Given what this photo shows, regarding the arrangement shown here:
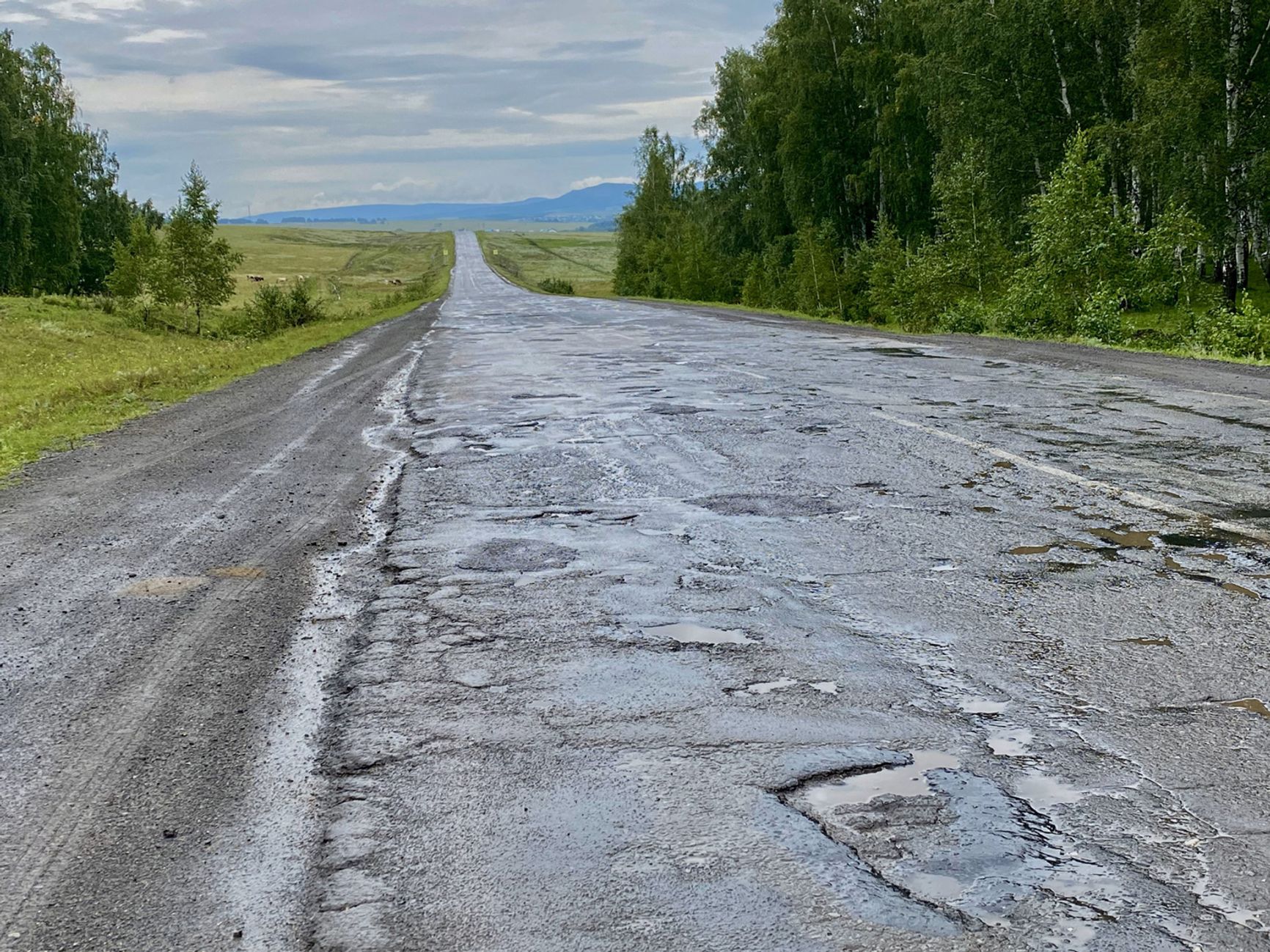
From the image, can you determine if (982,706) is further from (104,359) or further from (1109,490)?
(104,359)

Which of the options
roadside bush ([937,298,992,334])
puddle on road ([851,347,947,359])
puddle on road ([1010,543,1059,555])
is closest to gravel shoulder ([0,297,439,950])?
puddle on road ([1010,543,1059,555])

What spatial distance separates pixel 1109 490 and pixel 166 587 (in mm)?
5308

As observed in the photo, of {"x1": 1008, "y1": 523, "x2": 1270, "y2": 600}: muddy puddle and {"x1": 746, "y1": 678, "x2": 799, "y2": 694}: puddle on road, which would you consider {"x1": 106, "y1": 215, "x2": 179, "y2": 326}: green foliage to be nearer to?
{"x1": 1008, "y1": 523, "x2": 1270, "y2": 600}: muddy puddle

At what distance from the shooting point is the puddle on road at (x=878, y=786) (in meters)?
3.01

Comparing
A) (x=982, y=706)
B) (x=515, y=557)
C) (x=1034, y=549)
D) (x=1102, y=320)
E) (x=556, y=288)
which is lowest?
(x=515, y=557)

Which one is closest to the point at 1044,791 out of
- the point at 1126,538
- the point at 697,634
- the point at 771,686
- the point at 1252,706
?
the point at 1252,706

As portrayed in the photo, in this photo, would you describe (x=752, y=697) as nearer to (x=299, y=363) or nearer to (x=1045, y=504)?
(x=1045, y=504)

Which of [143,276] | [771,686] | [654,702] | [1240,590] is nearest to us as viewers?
[654,702]

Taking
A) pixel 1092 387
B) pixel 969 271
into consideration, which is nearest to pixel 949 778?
A: pixel 1092 387

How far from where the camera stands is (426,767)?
3281mm

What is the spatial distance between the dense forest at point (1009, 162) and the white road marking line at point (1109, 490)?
10.6 metres

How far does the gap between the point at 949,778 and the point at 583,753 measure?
1.07 metres

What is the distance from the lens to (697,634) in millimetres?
4445

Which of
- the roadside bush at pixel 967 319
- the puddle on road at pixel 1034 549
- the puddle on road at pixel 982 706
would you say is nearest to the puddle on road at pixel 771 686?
the puddle on road at pixel 982 706
